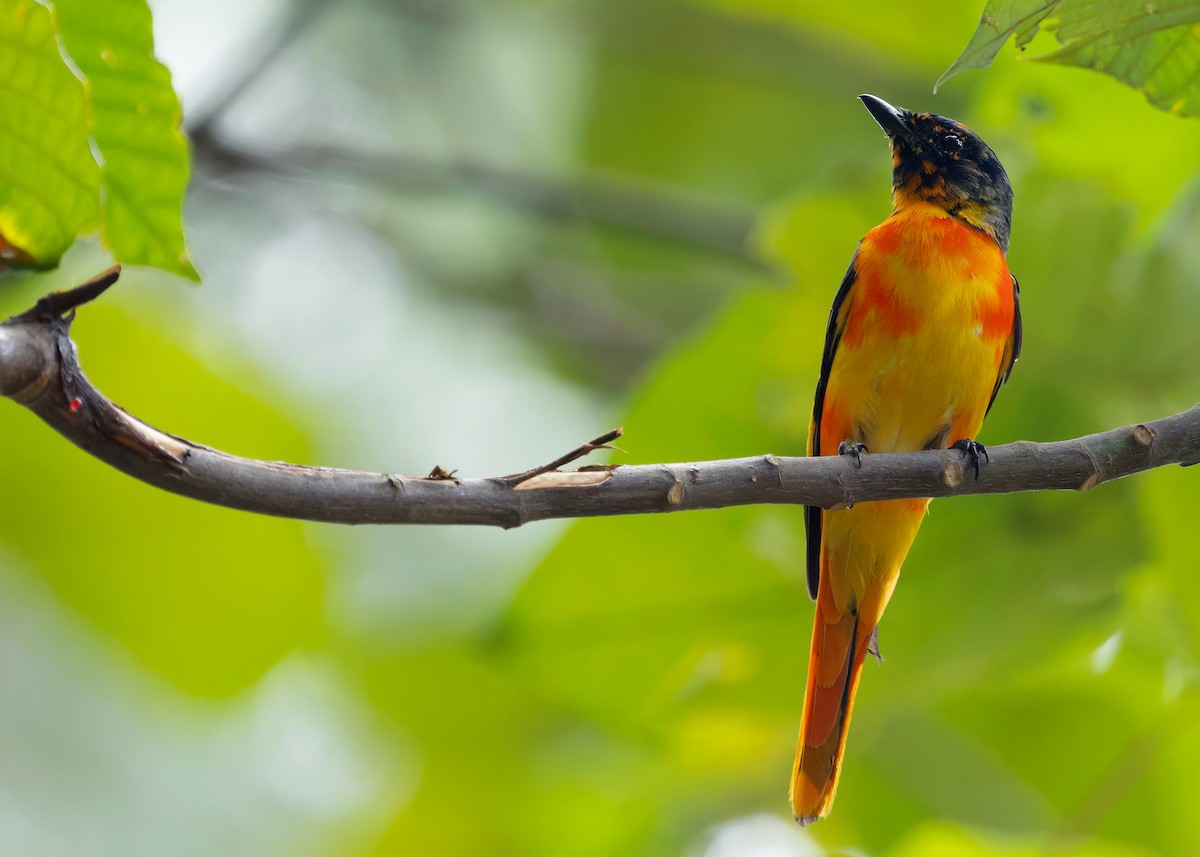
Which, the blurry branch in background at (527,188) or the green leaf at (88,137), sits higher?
the blurry branch in background at (527,188)

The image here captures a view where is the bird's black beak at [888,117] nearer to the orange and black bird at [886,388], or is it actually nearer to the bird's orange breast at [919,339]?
the orange and black bird at [886,388]

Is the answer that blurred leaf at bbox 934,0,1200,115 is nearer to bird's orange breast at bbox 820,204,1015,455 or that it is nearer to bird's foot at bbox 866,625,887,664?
bird's orange breast at bbox 820,204,1015,455

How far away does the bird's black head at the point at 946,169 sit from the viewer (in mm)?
4516

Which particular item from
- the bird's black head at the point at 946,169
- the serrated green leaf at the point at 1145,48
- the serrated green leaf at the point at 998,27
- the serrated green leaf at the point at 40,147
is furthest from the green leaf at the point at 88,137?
the bird's black head at the point at 946,169

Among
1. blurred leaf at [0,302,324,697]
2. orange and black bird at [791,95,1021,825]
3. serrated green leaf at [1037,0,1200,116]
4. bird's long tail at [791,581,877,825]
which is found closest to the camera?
serrated green leaf at [1037,0,1200,116]

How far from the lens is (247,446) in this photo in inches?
179

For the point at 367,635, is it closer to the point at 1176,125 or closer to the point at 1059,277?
the point at 1059,277

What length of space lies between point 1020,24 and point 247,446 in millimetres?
3359

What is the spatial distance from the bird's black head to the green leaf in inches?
122

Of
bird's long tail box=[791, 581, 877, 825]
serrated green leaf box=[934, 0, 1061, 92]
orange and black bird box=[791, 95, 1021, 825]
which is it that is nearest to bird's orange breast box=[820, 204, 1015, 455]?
orange and black bird box=[791, 95, 1021, 825]

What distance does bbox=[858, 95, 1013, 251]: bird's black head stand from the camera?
4.52 metres

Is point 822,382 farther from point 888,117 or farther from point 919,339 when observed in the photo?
point 888,117

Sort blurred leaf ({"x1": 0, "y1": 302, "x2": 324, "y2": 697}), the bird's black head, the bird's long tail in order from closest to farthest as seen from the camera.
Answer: the bird's long tail, blurred leaf ({"x1": 0, "y1": 302, "x2": 324, "y2": 697}), the bird's black head

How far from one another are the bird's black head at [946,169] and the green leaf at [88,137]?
3.11 metres
